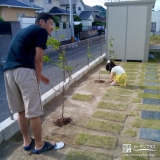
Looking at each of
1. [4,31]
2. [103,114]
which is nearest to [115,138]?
[103,114]

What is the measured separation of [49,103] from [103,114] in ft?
3.74

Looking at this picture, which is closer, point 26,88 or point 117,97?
point 26,88

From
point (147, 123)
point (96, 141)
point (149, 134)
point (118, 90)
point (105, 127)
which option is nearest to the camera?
point (96, 141)

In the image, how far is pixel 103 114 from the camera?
3299 millimetres

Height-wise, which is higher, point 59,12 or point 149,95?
point 59,12

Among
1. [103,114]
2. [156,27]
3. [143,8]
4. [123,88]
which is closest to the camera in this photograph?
[103,114]

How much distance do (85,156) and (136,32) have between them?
6.53 meters

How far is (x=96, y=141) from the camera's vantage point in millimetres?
2545

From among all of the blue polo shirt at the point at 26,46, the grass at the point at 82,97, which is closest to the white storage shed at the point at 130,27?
the grass at the point at 82,97

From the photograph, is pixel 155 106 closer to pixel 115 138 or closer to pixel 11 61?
pixel 115 138

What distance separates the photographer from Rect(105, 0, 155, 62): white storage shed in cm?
743

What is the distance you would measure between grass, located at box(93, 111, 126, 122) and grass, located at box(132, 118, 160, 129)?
0.73 ft

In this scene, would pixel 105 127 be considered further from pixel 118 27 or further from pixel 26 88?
pixel 118 27

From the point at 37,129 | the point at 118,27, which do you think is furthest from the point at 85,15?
the point at 37,129
